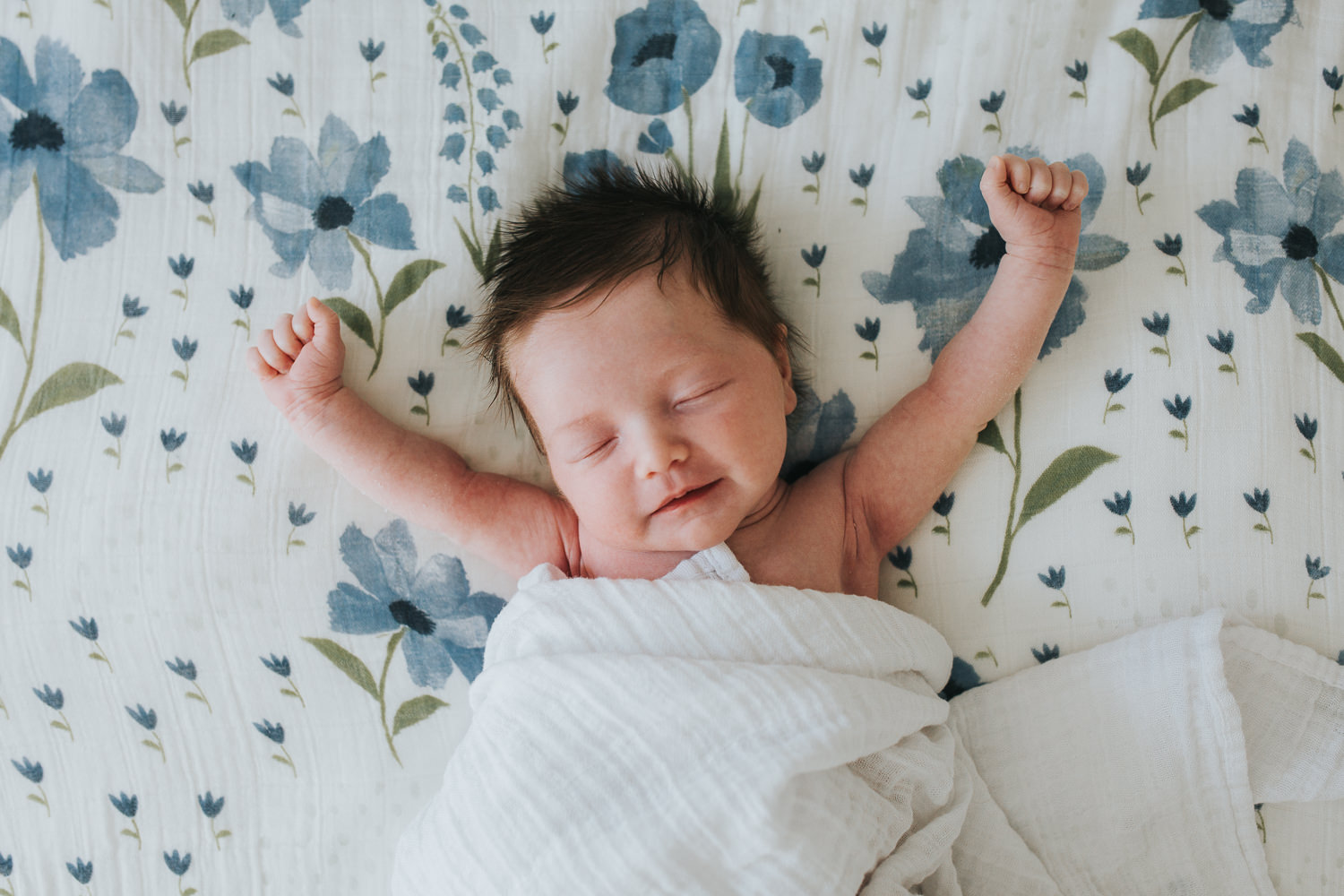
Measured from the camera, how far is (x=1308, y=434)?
3.56 ft

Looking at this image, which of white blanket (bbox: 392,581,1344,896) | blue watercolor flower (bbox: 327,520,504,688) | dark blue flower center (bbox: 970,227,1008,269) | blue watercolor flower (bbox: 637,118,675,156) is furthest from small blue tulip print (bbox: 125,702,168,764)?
dark blue flower center (bbox: 970,227,1008,269)

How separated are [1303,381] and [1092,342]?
26cm

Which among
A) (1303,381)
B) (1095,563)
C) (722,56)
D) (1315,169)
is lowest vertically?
(1095,563)

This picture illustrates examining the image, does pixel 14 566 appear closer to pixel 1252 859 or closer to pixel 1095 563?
pixel 1095 563

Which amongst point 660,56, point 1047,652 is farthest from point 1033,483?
point 660,56

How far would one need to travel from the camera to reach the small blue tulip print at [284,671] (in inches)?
44.6

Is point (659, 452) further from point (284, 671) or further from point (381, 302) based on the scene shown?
point (284, 671)

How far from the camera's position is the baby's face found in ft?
3.19

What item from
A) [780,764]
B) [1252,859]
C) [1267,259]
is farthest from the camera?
[1267,259]

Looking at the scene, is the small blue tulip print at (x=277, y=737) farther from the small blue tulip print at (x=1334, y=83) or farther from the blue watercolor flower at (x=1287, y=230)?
the small blue tulip print at (x=1334, y=83)

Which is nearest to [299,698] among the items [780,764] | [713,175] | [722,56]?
[780,764]

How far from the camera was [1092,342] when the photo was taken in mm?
1109

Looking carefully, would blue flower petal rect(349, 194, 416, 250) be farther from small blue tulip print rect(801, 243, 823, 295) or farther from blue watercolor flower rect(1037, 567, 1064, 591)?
blue watercolor flower rect(1037, 567, 1064, 591)

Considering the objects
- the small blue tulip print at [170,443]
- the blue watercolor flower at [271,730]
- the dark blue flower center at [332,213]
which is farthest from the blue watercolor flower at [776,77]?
the blue watercolor flower at [271,730]
